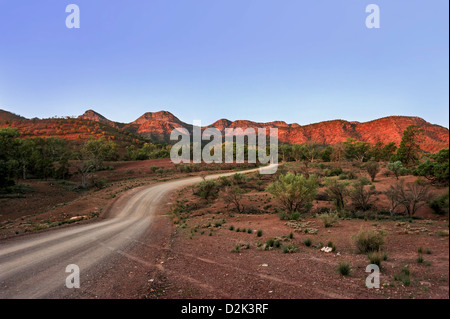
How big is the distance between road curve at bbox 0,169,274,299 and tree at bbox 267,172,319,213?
8895 mm

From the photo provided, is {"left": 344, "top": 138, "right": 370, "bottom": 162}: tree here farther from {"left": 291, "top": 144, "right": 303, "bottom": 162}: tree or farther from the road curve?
the road curve

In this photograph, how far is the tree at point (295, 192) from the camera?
14.2 m

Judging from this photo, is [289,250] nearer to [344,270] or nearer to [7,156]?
[344,270]

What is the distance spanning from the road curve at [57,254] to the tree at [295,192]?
29.2ft

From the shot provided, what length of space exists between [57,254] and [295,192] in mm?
12471

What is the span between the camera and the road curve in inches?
228

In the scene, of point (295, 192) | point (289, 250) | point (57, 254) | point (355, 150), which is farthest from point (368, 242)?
point (355, 150)

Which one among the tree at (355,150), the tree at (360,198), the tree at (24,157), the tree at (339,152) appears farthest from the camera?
the tree at (355,150)

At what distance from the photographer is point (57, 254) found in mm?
8570

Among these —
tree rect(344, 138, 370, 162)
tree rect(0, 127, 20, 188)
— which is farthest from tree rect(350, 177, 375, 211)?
tree rect(344, 138, 370, 162)

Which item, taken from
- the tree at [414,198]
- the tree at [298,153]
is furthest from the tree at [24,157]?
the tree at [298,153]

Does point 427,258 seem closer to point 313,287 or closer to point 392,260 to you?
point 392,260

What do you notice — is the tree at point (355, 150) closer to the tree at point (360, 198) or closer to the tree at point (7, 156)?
the tree at point (360, 198)
